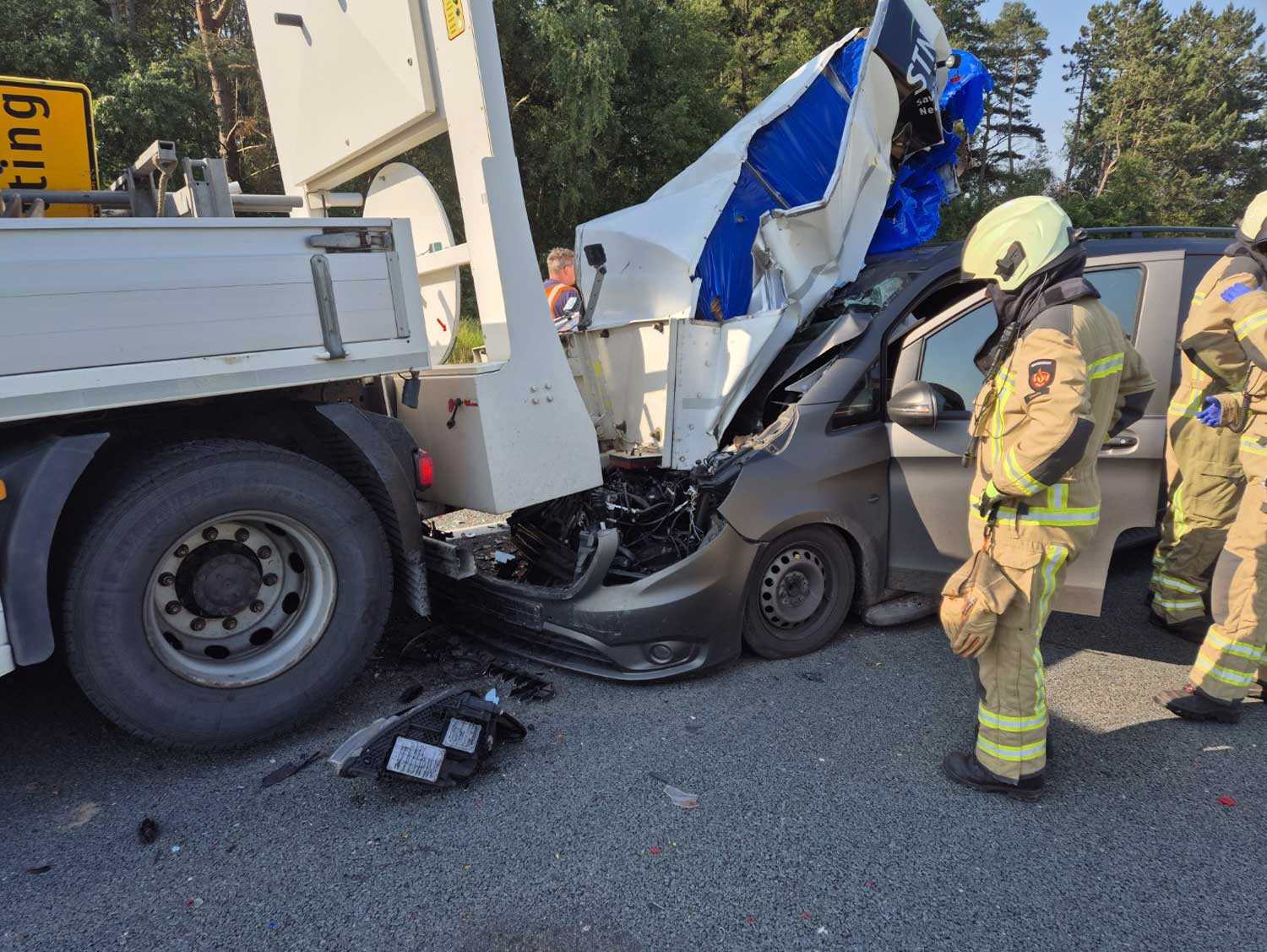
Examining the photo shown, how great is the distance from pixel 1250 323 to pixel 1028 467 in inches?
51.9

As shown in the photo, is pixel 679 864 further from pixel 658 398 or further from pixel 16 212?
pixel 16 212

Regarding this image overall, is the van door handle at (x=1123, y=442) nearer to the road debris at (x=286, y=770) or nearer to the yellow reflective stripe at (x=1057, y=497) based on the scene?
the yellow reflective stripe at (x=1057, y=497)

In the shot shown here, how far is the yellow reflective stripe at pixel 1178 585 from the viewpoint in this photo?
3.73 meters

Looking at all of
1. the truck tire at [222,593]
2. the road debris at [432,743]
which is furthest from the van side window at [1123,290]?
the truck tire at [222,593]

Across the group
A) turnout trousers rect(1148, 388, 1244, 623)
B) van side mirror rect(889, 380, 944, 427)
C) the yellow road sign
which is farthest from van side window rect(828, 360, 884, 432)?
the yellow road sign

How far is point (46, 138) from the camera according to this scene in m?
3.97

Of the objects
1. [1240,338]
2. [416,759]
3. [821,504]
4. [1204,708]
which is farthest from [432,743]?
[1240,338]

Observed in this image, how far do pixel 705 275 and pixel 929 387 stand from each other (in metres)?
1.11

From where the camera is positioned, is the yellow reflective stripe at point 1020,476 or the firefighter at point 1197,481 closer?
the yellow reflective stripe at point 1020,476

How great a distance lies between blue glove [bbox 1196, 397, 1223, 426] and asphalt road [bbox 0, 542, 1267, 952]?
111 centimetres

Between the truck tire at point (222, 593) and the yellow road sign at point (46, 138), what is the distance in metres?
2.14

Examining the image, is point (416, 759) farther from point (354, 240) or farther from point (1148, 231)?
point (1148, 231)

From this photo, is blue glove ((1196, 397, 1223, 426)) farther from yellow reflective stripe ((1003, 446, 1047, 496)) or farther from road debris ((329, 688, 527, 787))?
road debris ((329, 688, 527, 787))

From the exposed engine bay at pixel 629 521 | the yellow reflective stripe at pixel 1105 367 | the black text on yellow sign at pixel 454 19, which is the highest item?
the black text on yellow sign at pixel 454 19
